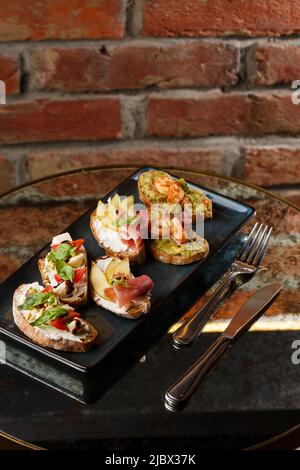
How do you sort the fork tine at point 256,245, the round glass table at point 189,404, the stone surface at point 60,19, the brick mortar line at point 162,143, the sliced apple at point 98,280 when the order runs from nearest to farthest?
the round glass table at point 189,404 < the sliced apple at point 98,280 < the fork tine at point 256,245 < the stone surface at point 60,19 < the brick mortar line at point 162,143

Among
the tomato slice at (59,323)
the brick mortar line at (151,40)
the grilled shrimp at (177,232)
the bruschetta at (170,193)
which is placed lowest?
the tomato slice at (59,323)

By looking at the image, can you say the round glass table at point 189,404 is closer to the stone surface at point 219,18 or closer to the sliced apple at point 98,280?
the sliced apple at point 98,280

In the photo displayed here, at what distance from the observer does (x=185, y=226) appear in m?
0.97

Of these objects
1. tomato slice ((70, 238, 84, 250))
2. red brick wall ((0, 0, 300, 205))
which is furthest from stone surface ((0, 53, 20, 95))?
tomato slice ((70, 238, 84, 250))

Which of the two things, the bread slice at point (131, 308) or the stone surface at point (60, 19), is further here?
the stone surface at point (60, 19)

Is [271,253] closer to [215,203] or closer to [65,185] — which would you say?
[215,203]

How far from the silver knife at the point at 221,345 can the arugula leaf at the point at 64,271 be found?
0.17 meters

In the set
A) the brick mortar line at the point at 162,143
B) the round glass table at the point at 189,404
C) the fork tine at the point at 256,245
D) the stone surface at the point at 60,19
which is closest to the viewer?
the round glass table at the point at 189,404

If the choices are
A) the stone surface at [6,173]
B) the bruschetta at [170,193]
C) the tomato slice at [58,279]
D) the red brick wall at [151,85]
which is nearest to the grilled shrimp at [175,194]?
the bruschetta at [170,193]

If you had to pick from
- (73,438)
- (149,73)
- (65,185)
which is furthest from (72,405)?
(149,73)

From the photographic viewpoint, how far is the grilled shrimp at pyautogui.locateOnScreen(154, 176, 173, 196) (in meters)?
1.02

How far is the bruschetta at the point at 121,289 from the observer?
83cm

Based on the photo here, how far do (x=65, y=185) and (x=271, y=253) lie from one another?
1.03 feet
